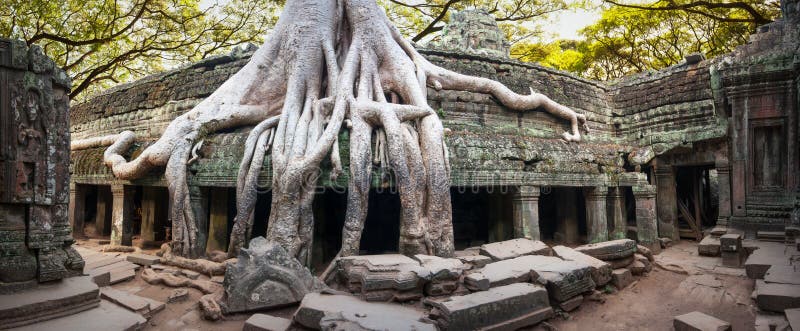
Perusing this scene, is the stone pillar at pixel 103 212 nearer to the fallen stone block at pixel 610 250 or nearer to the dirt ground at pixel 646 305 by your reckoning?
the dirt ground at pixel 646 305

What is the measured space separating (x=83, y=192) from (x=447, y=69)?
25.2 feet

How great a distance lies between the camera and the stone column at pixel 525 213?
6.38 m

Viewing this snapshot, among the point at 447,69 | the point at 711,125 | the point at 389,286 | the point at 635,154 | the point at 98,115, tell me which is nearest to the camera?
the point at 389,286

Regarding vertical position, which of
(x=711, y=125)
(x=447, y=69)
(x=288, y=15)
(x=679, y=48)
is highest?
(x=679, y=48)

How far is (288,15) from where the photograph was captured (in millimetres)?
6402

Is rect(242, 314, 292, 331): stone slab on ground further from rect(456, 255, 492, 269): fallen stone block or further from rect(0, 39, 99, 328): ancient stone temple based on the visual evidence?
rect(456, 255, 492, 269): fallen stone block

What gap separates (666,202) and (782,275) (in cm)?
509

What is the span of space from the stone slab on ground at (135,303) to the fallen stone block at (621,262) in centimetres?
515

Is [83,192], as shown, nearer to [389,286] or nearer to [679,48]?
[389,286]

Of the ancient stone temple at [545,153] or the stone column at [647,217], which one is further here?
the stone column at [647,217]

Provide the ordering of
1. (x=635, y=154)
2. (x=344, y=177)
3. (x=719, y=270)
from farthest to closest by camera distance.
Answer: (x=635, y=154)
(x=719, y=270)
(x=344, y=177)

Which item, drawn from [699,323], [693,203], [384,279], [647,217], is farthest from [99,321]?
[693,203]

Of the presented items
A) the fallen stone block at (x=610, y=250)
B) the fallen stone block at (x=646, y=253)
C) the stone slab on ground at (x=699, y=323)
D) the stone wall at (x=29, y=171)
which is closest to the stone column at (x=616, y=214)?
the fallen stone block at (x=646, y=253)

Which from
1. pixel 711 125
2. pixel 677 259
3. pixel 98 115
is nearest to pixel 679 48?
pixel 711 125
